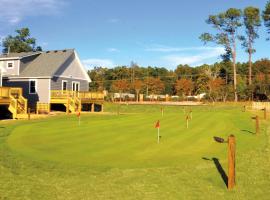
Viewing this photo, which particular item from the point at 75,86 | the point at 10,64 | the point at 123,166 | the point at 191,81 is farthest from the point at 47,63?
the point at 191,81

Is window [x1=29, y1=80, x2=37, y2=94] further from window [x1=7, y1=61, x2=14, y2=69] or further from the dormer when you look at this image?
window [x1=7, y1=61, x2=14, y2=69]

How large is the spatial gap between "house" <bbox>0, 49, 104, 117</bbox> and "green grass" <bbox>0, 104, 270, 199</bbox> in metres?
20.0

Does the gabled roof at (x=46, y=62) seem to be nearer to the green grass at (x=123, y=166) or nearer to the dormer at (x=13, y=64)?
the dormer at (x=13, y=64)

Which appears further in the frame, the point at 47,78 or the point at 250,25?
the point at 250,25

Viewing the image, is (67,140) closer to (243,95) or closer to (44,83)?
(44,83)

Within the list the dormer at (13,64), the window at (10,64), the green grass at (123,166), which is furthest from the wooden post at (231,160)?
the window at (10,64)

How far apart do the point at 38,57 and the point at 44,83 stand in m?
6.28

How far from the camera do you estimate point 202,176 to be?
31.9ft

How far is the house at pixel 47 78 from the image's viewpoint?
36.8m

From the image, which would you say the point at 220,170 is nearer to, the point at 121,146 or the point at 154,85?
the point at 121,146

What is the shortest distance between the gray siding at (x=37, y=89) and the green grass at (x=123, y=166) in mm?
21096

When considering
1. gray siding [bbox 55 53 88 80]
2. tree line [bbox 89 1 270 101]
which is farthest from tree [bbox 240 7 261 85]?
gray siding [bbox 55 53 88 80]

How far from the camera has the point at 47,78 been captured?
122 ft

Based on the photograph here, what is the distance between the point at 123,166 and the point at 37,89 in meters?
29.7
